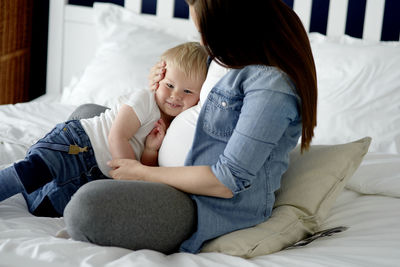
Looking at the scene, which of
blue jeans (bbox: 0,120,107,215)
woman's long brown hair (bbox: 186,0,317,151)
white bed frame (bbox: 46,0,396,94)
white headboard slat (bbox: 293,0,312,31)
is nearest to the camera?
woman's long brown hair (bbox: 186,0,317,151)

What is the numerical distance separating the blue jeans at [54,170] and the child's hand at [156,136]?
15cm

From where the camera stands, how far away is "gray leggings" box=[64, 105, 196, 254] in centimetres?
105

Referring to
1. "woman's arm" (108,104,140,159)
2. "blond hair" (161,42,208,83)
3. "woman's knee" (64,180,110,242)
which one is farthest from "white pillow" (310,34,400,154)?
"woman's knee" (64,180,110,242)

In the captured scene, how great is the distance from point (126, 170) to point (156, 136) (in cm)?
19

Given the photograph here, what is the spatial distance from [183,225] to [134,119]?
36cm

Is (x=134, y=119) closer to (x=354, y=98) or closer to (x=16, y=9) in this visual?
(x=354, y=98)

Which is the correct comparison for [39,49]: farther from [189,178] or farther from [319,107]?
[189,178]

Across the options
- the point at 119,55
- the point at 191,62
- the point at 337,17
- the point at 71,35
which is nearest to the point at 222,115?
the point at 191,62

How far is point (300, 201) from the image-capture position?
129 cm

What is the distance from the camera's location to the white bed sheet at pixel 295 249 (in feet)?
3.25

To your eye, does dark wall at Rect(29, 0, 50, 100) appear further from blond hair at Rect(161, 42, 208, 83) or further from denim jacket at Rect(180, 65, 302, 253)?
denim jacket at Rect(180, 65, 302, 253)

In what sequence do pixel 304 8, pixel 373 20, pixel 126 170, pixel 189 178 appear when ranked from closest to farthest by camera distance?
pixel 189 178
pixel 126 170
pixel 373 20
pixel 304 8

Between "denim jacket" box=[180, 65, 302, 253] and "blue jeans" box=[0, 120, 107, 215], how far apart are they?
0.30m

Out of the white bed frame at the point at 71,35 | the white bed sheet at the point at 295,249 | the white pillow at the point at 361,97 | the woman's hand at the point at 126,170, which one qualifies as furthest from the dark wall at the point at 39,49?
the woman's hand at the point at 126,170
